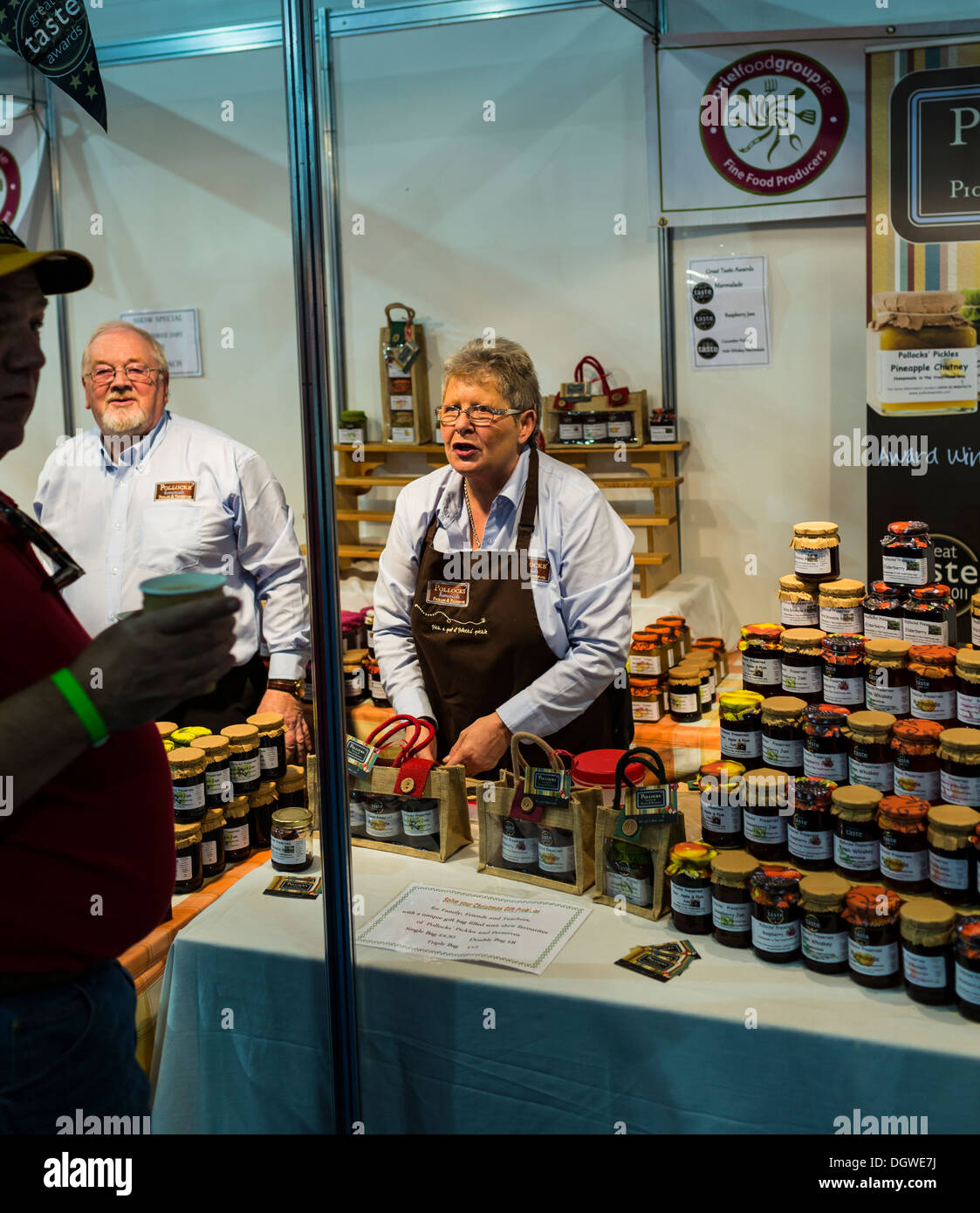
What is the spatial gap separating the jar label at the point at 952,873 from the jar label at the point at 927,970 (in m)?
0.12

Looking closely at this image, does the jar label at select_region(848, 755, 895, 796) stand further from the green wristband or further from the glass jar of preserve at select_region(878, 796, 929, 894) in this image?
the green wristband

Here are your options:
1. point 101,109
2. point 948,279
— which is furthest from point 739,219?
point 101,109

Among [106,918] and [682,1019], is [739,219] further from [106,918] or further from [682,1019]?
[106,918]

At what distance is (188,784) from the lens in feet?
6.93

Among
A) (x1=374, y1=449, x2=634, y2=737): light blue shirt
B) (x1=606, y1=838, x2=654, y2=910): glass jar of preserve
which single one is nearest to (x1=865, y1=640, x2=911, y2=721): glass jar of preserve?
(x1=606, y1=838, x2=654, y2=910): glass jar of preserve

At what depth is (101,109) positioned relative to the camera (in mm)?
1866

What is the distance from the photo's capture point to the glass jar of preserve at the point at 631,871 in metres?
1.92

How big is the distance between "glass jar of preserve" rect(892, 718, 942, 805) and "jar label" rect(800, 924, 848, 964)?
0.90 ft

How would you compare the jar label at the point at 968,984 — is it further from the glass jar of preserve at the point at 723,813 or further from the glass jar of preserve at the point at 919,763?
the glass jar of preserve at the point at 723,813

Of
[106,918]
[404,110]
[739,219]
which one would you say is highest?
[404,110]

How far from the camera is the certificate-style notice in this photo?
6.09ft

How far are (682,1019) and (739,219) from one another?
3593 mm

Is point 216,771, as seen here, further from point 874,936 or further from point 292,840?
point 874,936
